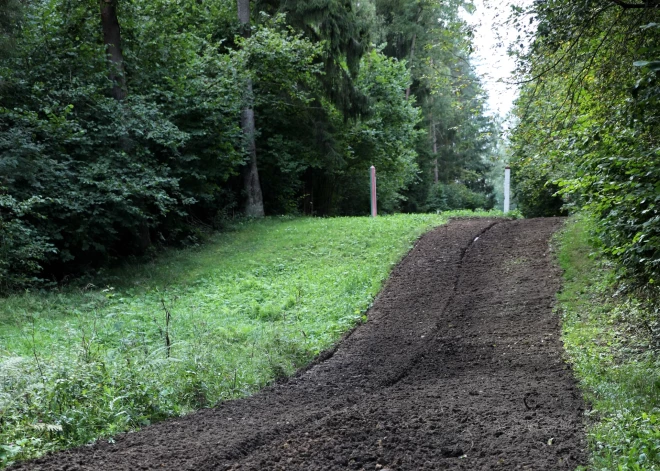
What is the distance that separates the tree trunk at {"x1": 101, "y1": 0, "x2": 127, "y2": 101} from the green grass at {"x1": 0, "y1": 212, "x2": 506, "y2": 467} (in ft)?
14.1

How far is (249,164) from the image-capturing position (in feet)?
65.5

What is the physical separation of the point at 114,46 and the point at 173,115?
6.97 ft

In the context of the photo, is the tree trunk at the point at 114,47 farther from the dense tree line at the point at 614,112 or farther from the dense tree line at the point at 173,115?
the dense tree line at the point at 614,112

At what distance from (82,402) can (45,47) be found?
11.3 metres

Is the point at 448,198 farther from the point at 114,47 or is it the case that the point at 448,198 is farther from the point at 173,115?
the point at 114,47

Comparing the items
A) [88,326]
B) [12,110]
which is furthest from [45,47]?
[88,326]

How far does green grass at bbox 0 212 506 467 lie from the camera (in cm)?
500

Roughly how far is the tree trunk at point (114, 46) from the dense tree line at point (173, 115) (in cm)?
3

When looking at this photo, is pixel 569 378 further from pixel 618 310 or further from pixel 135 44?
pixel 135 44

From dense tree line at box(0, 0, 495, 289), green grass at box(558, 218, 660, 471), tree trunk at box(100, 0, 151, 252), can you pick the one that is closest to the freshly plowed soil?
green grass at box(558, 218, 660, 471)

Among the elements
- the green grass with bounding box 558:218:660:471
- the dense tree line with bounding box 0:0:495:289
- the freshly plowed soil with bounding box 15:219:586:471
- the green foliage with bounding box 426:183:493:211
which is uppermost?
the dense tree line with bounding box 0:0:495:289

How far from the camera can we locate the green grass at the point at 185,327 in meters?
5.00

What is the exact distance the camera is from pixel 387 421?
4.81m

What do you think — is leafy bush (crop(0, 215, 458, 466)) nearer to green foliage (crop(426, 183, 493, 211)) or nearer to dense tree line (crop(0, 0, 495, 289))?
dense tree line (crop(0, 0, 495, 289))
